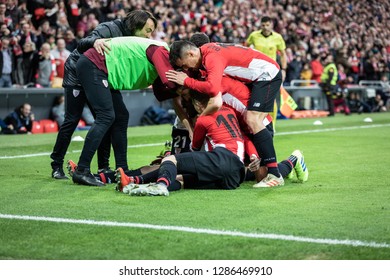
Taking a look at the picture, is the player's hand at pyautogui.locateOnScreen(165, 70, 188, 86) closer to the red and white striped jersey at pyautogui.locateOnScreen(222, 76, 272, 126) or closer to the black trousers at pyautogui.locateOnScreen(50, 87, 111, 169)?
the red and white striped jersey at pyautogui.locateOnScreen(222, 76, 272, 126)

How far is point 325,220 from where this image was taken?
265 inches

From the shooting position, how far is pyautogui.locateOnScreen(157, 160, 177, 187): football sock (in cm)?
807

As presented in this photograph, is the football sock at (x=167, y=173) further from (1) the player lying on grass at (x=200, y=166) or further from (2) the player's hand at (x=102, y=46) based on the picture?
(2) the player's hand at (x=102, y=46)

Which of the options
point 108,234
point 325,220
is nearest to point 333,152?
point 325,220

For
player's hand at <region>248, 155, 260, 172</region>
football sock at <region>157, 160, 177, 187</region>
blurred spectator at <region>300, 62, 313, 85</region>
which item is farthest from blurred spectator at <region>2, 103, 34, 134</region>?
blurred spectator at <region>300, 62, 313, 85</region>

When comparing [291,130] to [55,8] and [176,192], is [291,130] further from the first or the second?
[176,192]

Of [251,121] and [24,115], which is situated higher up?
[251,121]

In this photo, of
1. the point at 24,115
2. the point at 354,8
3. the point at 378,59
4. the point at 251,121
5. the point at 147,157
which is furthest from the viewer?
the point at 354,8

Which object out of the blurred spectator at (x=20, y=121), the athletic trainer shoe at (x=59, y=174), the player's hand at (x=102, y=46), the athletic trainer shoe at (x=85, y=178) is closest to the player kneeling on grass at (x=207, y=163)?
the athletic trainer shoe at (x=85, y=178)

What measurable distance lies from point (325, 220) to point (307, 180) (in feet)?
9.21

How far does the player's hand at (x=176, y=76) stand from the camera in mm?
8305

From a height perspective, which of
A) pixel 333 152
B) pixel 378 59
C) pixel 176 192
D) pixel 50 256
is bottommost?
pixel 378 59

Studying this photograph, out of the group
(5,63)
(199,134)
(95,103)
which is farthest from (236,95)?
(5,63)
